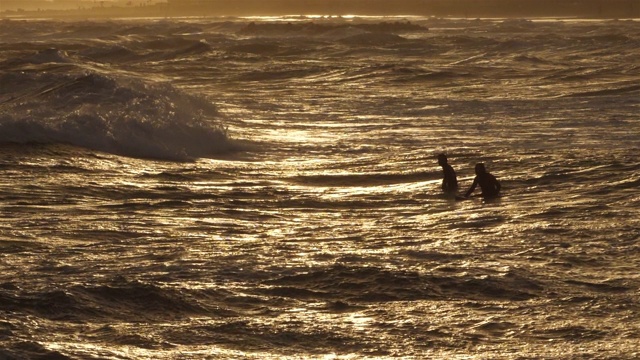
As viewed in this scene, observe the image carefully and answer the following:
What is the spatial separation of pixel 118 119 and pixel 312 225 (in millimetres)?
9479

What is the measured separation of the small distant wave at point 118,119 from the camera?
65.0 ft

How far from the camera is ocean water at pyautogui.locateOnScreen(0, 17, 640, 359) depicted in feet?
27.6

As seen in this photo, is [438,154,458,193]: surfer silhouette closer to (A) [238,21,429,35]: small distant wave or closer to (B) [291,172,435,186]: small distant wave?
(B) [291,172,435,186]: small distant wave

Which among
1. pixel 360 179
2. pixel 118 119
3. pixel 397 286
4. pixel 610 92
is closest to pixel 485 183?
pixel 360 179

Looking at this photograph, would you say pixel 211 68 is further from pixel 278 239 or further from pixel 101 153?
pixel 278 239

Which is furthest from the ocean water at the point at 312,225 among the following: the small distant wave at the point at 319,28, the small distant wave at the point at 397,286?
the small distant wave at the point at 319,28

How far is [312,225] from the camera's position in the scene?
1262 cm

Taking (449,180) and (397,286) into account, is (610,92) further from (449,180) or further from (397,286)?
(397,286)

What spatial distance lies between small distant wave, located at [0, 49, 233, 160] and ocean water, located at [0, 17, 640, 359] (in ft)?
0.23

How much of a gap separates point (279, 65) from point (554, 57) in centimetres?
1093

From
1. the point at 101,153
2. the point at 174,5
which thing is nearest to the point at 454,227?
the point at 101,153

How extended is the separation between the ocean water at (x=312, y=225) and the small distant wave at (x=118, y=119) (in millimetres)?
70

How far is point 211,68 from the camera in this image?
42062 millimetres

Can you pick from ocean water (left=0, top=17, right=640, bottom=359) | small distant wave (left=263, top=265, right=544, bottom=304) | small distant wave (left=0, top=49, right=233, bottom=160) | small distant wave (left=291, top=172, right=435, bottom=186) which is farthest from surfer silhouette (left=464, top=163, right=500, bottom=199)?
small distant wave (left=0, top=49, right=233, bottom=160)
